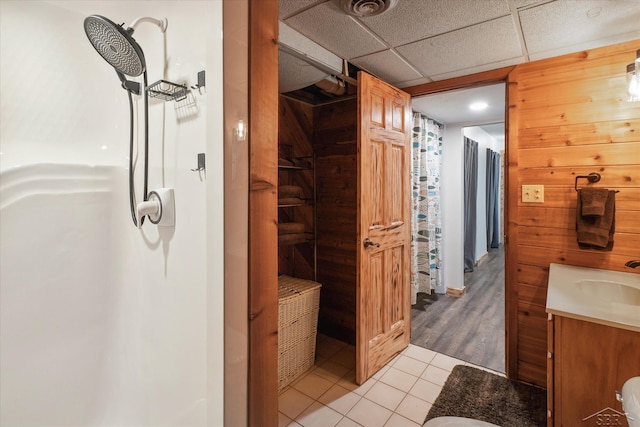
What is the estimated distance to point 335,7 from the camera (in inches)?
56.6

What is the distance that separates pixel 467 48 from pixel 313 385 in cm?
244

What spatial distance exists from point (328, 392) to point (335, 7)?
89.9 inches

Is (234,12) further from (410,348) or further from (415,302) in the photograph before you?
(415,302)

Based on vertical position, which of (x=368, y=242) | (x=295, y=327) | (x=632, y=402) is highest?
(x=368, y=242)

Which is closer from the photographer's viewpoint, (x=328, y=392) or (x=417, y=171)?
(x=328, y=392)

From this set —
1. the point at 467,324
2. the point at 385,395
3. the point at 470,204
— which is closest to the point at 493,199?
the point at 470,204

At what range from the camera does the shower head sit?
0.98m

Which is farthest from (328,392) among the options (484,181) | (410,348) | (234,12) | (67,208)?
(484,181)

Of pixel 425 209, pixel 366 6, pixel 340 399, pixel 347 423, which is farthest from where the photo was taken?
pixel 425 209

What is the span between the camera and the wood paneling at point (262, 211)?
2.77 feet

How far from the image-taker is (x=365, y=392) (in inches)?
79.9

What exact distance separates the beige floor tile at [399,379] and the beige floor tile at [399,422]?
26 cm

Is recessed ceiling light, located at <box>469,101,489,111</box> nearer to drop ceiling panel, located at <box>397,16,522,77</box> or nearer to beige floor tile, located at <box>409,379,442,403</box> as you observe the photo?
drop ceiling panel, located at <box>397,16,522,77</box>

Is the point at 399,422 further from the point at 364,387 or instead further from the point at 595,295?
the point at 595,295
